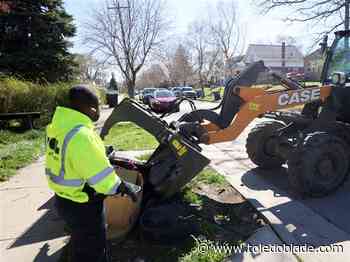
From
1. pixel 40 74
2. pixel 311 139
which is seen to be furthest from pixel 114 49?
pixel 311 139

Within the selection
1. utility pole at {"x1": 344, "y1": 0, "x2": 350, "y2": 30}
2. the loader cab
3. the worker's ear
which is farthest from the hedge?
utility pole at {"x1": 344, "y1": 0, "x2": 350, "y2": 30}

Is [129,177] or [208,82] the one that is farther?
[208,82]

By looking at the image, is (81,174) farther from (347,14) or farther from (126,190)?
(347,14)

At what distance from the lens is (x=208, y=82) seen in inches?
2461

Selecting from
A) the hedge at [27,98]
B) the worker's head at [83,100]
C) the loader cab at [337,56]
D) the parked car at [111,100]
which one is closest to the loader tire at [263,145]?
the loader cab at [337,56]

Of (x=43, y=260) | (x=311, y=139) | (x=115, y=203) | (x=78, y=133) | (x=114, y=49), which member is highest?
(x=114, y=49)

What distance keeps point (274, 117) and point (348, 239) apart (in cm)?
300

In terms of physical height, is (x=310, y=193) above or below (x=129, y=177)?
below

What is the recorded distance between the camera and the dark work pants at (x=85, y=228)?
2.50 meters

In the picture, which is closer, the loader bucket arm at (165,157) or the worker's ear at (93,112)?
the worker's ear at (93,112)

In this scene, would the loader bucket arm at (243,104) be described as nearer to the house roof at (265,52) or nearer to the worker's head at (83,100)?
the worker's head at (83,100)

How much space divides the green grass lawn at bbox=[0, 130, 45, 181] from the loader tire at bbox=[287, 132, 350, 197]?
524 cm

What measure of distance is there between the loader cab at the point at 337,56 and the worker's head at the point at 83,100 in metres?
4.88

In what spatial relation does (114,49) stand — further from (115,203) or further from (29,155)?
(115,203)
